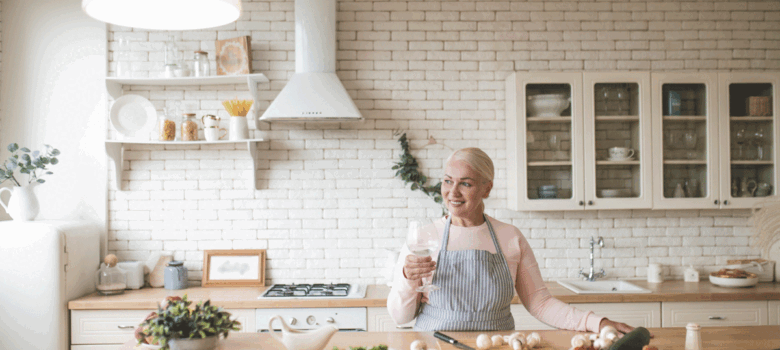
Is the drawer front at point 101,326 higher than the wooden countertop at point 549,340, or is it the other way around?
the wooden countertop at point 549,340

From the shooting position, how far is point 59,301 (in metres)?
3.09

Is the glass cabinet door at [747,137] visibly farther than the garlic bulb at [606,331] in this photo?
Yes

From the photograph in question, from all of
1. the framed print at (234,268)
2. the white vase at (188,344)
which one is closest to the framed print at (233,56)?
the framed print at (234,268)

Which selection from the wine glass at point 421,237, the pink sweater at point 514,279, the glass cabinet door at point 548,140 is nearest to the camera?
the wine glass at point 421,237

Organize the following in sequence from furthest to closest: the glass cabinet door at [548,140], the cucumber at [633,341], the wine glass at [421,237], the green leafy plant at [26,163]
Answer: the glass cabinet door at [548,140] → the green leafy plant at [26,163] → the wine glass at [421,237] → the cucumber at [633,341]

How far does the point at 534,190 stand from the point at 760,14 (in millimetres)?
2173

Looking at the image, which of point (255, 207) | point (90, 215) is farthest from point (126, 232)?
point (255, 207)

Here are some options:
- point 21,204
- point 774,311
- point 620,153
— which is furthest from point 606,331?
point 21,204

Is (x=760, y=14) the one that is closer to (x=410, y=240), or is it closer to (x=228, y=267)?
(x=410, y=240)

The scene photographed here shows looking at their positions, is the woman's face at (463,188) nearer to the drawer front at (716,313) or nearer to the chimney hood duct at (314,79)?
the chimney hood duct at (314,79)

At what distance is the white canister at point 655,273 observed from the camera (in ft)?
11.7

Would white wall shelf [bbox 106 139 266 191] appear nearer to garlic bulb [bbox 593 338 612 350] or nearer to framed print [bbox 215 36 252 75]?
framed print [bbox 215 36 252 75]

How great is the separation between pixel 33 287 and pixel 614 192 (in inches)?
144

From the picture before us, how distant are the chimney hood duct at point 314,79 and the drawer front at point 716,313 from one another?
7.54 feet
